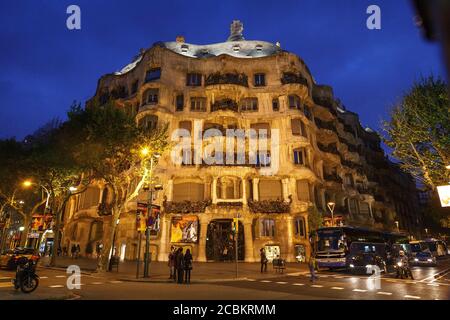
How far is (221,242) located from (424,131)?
2209 cm

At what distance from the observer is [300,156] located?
36.8 metres

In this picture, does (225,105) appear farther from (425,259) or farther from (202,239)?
(425,259)

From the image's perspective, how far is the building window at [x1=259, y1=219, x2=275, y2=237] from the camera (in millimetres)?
33781

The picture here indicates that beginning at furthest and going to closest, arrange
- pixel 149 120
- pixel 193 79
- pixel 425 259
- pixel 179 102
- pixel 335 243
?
pixel 193 79
pixel 179 102
pixel 149 120
pixel 425 259
pixel 335 243

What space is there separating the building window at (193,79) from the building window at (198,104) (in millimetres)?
2021

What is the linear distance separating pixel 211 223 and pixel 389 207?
39396 millimetres

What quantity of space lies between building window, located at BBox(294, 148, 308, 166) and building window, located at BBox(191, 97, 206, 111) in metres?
12.5

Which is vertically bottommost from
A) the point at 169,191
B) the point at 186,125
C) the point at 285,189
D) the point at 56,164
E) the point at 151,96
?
the point at 169,191

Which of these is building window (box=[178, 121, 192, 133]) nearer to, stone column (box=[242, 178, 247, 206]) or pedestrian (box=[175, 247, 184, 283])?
stone column (box=[242, 178, 247, 206])

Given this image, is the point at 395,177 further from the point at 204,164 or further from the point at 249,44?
the point at 204,164

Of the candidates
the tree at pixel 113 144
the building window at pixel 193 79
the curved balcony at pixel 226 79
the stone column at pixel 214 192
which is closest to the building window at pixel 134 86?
the building window at pixel 193 79

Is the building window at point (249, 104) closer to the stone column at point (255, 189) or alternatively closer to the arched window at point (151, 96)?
the stone column at point (255, 189)

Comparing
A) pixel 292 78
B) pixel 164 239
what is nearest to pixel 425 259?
pixel 292 78

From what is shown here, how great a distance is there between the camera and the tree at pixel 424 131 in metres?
18.5
